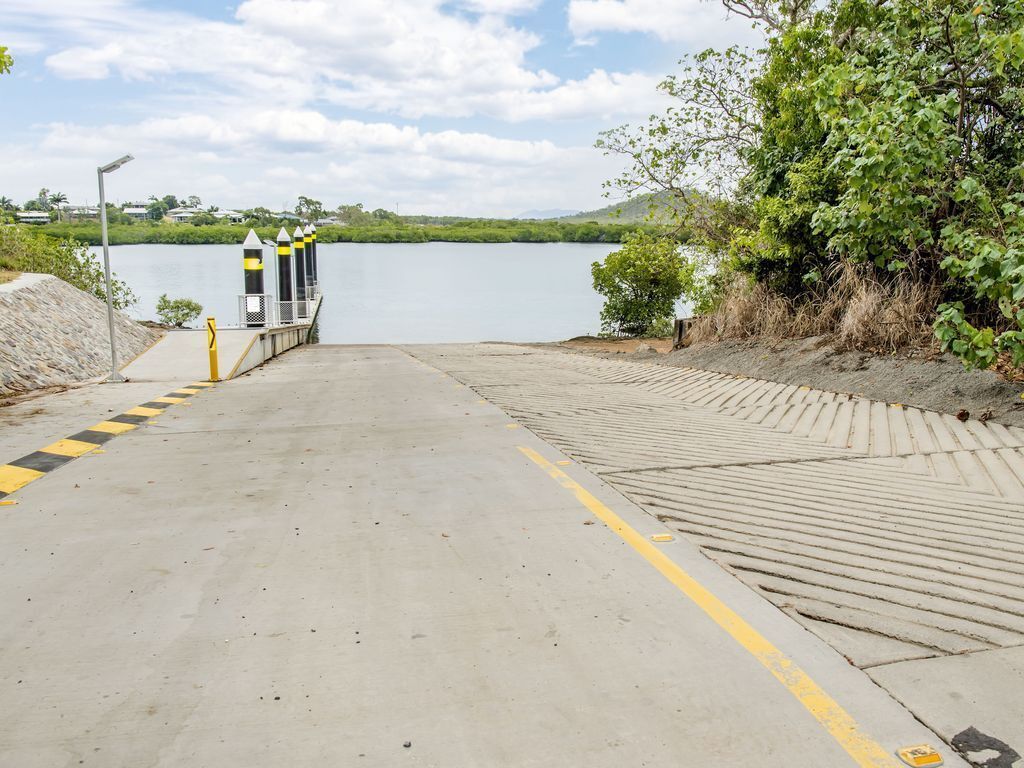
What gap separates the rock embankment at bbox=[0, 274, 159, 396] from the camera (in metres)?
13.5

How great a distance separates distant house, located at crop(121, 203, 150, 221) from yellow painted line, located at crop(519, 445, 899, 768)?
148 m

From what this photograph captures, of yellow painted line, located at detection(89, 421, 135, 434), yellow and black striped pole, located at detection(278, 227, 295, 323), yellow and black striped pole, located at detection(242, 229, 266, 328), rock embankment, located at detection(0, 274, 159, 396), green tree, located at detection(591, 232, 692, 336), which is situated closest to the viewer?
yellow painted line, located at detection(89, 421, 135, 434)

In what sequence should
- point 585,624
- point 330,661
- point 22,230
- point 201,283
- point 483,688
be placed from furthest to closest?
point 201,283 < point 22,230 < point 585,624 < point 330,661 < point 483,688

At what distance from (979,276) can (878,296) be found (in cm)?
357

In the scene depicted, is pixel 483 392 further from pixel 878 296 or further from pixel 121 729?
pixel 121 729

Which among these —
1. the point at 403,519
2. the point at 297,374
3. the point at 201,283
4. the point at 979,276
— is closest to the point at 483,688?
the point at 403,519

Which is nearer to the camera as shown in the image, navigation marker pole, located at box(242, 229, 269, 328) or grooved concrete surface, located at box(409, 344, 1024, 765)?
grooved concrete surface, located at box(409, 344, 1024, 765)

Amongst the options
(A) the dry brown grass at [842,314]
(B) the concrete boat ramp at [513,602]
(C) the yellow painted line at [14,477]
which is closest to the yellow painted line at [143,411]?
(B) the concrete boat ramp at [513,602]

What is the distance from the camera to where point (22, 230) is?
2530 centimetres

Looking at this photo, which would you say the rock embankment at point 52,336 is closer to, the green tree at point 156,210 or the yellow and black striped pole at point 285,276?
the yellow and black striped pole at point 285,276

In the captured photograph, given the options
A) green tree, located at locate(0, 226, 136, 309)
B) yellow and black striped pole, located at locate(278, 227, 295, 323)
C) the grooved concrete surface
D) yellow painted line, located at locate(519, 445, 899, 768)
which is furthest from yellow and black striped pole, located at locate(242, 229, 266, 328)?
yellow painted line, located at locate(519, 445, 899, 768)

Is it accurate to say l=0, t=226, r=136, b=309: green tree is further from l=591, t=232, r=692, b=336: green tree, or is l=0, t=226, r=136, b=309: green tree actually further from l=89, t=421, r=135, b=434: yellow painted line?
l=591, t=232, r=692, b=336: green tree

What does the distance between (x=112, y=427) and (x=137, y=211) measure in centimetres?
15202

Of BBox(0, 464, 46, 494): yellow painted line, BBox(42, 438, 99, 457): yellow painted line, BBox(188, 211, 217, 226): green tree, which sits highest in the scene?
BBox(188, 211, 217, 226): green tree
